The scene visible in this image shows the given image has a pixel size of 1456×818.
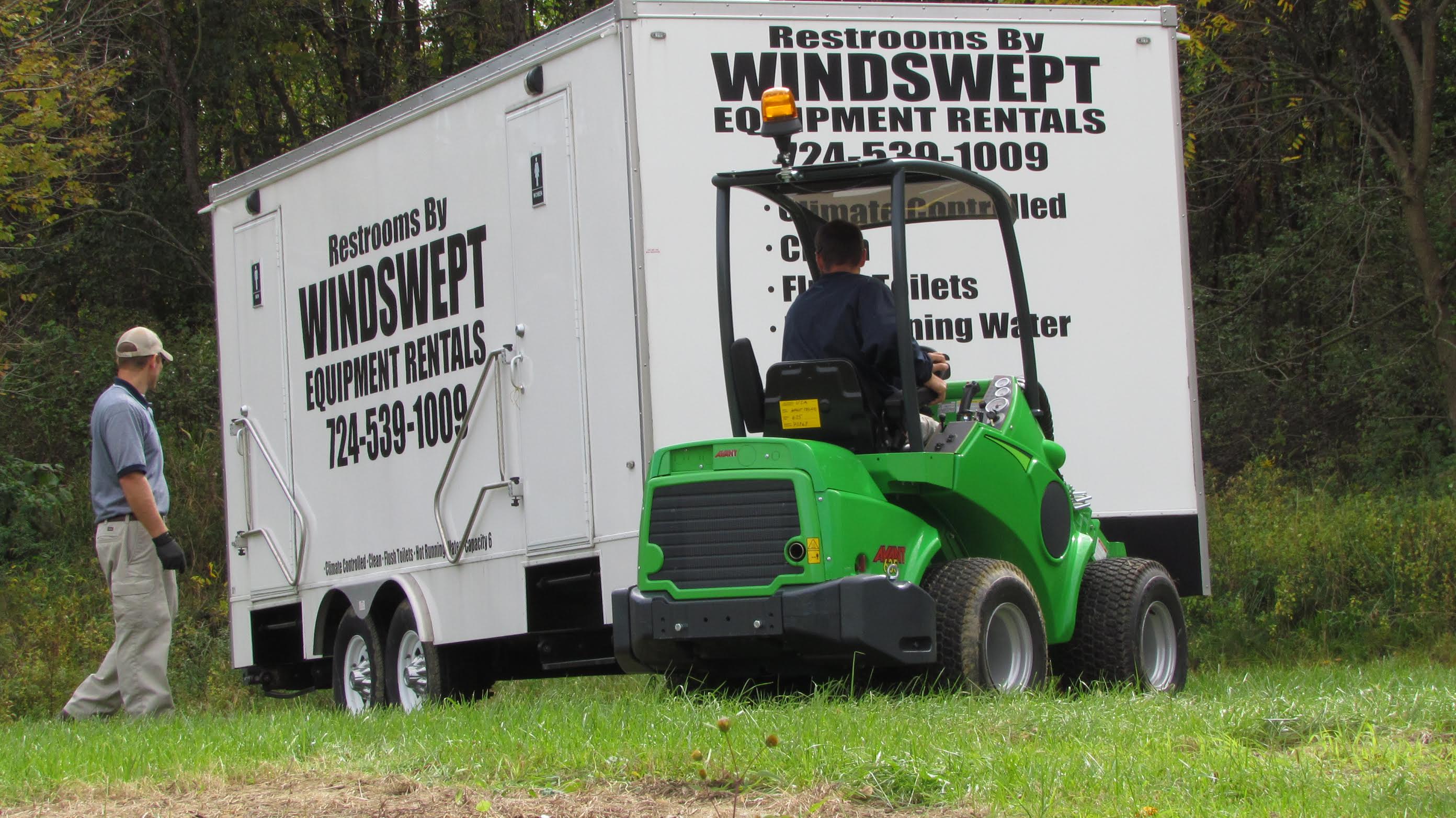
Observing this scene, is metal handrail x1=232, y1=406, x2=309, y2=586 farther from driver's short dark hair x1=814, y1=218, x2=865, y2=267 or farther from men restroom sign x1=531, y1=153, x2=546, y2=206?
driver's short dark hair x1=814, y1=218, x2=865, y2=267

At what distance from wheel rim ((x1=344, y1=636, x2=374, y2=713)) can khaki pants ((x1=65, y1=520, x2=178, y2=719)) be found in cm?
140

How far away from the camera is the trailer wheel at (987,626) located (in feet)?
20.2

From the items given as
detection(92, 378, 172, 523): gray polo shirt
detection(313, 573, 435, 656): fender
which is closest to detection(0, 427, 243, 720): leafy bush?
detection(313, 573, 435, 656): fender

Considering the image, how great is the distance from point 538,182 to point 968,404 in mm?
2512

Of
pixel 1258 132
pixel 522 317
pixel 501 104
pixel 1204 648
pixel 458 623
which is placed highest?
pixel 1258 132

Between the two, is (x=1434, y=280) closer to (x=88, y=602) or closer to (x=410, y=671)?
(x=410, y=671)

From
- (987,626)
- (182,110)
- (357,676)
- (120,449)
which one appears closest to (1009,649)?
(987,626)

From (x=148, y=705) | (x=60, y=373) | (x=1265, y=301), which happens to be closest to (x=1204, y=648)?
(x=148, y=705)

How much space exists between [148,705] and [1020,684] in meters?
4.01

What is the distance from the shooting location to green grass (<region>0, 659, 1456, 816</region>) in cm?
422

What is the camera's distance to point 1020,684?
6410 millimetres

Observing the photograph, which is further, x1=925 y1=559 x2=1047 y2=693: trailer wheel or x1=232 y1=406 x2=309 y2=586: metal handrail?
x1=232 y1=406 x2=309 y2=586: metal handrail

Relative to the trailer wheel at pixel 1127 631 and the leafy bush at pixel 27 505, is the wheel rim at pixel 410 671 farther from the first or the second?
the leafy bush at pixel 27 505

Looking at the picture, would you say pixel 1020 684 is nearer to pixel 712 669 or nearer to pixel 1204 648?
pixel 712 669
